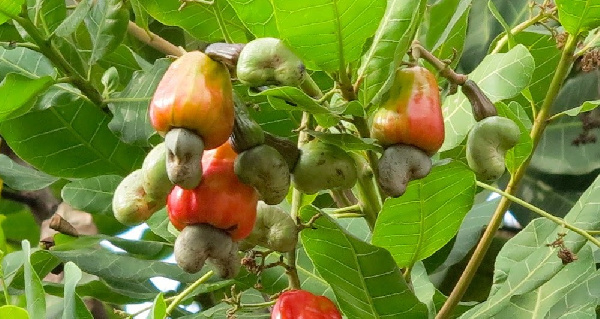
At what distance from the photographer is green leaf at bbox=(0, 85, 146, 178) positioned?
122cm

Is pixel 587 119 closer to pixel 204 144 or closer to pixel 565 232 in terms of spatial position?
pixel 565 232

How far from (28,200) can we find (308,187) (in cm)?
107

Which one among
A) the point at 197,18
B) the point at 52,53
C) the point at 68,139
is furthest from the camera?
the point at 68,139

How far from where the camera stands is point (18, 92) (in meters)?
1.01

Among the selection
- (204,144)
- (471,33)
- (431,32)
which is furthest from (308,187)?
(471,33)

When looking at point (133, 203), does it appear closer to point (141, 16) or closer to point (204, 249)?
point (204, 249)

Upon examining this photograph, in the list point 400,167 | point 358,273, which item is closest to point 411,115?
point 400,167

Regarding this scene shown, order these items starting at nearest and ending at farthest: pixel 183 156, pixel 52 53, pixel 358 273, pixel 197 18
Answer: pixel 183 156 < pixel 358 273 < pixel 197 18 < pixel 52 53

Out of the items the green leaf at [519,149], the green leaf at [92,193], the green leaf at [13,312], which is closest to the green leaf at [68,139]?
the green leaf at [92,193]

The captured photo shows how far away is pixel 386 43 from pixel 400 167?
13cm

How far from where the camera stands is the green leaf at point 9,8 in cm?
104

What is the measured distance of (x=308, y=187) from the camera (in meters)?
0.76

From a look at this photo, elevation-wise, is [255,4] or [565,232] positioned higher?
[255,4]

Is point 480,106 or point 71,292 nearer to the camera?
point 480,106
